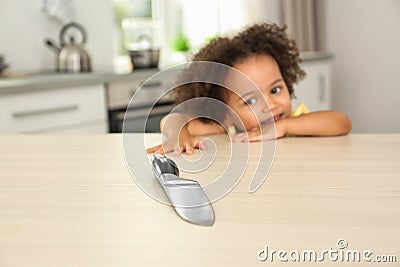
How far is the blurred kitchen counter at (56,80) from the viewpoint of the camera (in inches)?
105

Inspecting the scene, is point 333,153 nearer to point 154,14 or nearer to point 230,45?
point 230,45

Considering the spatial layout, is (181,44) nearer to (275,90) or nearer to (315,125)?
(275,90)

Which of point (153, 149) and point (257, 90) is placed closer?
point (153, 149)

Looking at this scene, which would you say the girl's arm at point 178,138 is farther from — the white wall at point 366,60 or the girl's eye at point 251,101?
the white wall at point 366,60

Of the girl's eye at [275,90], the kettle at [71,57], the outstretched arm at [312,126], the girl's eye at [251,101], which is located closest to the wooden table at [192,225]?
the outstretched arm at [312,126]

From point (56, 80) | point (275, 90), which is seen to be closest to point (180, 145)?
point (275, 90)

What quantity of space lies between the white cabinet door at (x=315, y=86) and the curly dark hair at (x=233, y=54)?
208cm

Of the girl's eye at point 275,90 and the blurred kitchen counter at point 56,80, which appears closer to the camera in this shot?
the girl's eye at point 275,90

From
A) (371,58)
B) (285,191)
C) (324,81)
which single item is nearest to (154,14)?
(324,81)

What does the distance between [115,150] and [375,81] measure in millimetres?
3864

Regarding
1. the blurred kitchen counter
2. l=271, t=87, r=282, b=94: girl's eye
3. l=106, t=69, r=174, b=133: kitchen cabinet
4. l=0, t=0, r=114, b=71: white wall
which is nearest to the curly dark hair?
l=271, t=87, r=282, b=94: girl's eye

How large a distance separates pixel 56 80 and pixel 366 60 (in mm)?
2579

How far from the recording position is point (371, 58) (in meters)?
4.65

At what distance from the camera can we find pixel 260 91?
1.57 metres
